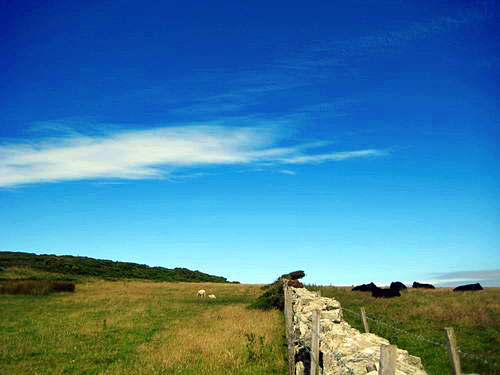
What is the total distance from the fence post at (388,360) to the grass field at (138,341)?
7582 millimetres

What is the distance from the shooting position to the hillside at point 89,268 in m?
71.3

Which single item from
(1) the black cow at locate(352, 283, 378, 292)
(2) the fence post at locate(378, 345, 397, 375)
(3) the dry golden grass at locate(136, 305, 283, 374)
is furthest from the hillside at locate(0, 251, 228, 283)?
(2) the fence post at locate(378, 345, 397, 375)

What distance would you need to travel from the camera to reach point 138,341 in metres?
17.5

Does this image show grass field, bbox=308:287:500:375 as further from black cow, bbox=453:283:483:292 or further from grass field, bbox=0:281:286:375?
black cow, bbox=453:283:483:292

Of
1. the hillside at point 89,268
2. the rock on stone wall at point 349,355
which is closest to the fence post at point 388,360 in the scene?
the rock on stone wall at point 349,355

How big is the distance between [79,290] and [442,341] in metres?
38.8

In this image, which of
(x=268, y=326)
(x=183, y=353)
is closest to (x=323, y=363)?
(x=183, y=353)

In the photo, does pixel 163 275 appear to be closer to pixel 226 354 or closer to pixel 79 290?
pixel 79 290

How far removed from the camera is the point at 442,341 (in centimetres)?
1526

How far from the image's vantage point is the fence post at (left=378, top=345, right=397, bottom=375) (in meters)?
4.78

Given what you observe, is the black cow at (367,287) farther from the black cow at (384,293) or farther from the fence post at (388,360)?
the fence post at (388,360)

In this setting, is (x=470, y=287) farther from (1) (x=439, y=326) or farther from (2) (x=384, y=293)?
(1) (x=439, y=326)

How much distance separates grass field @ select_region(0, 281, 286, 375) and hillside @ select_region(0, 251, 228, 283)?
133 ft

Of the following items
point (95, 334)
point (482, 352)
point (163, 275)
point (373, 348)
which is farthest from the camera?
point (163, 275)
